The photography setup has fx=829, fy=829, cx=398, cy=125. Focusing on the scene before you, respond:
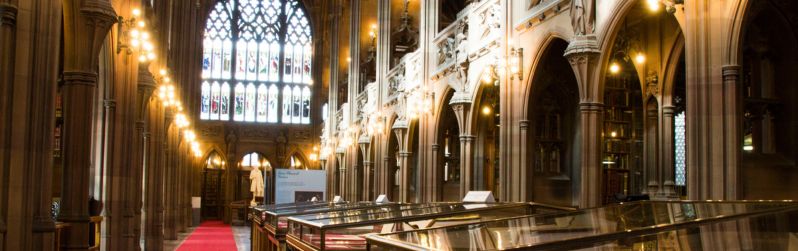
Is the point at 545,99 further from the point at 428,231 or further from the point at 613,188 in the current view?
the point at 428,231

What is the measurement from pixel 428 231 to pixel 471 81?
15232 millimetres

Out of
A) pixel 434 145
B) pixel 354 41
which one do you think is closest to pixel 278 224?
pixel 434 145

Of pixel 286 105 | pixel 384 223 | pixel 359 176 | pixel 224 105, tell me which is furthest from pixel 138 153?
pixel 286 105

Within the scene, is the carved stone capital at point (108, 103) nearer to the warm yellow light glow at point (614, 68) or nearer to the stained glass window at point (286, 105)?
the warm yellow light glow at point (614, 68)

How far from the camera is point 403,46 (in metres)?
29.6

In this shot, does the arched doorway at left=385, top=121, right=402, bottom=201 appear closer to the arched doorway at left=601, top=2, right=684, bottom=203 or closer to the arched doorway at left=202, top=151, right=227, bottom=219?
the arched doorway at left=601, top=2, right=684, bottom=203

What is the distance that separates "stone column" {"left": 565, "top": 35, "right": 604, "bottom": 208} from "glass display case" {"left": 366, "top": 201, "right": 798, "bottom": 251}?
29.1 ft

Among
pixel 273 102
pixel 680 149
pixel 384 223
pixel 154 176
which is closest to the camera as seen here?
pixel 384 223

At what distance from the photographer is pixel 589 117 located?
13.7 meters

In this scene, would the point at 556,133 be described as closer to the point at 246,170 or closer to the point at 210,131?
the point at 210,131

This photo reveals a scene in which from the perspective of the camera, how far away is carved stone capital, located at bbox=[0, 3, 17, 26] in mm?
8914

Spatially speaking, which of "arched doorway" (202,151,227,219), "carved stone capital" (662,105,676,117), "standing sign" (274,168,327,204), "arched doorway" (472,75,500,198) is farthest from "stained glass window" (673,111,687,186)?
"arched doorway" (202,151,227,219)

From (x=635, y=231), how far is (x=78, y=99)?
35.2 ft

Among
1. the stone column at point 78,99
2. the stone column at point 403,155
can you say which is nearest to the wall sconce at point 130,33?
the stone column at point 78,99
